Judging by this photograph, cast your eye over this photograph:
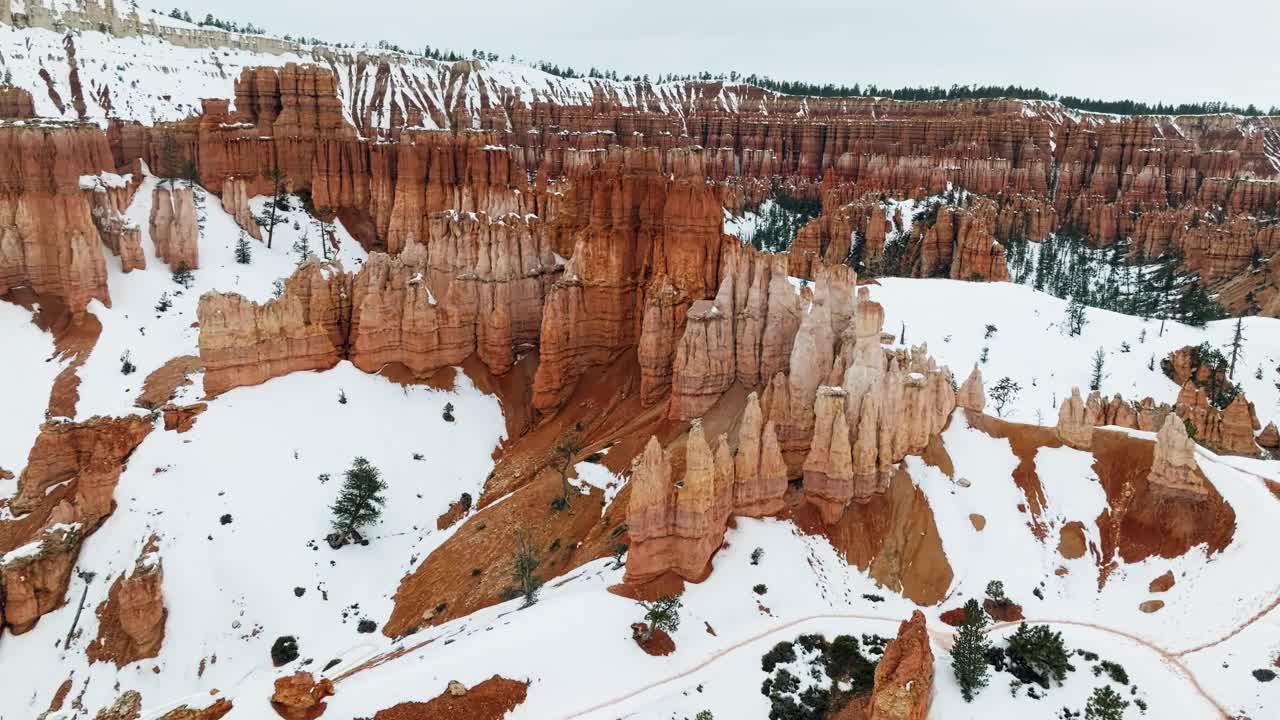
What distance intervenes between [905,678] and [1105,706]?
23.1ft

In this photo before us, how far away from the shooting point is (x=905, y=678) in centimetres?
2509

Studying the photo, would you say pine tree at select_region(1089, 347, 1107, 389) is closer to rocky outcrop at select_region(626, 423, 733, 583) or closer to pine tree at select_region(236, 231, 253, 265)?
rocky outcrop at select_region(626, 423, 733, 583)

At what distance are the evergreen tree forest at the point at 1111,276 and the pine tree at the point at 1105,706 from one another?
79.8 m

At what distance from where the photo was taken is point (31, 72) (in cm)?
13088

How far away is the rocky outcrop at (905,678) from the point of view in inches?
966

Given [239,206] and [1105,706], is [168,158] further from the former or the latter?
[1105,706]

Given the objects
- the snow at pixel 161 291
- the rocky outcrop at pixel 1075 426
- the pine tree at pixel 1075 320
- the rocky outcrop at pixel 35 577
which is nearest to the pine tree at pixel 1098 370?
the pine tree at pixel 1075 320

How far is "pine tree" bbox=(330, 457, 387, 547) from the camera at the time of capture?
A: 39188mm

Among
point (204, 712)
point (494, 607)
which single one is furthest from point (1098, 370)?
point (204, 712)

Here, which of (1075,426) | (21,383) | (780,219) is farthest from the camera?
(780,219)

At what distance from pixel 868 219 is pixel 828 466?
316 ft

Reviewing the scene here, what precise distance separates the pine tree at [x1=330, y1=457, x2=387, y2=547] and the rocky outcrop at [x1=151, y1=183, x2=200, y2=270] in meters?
37.6

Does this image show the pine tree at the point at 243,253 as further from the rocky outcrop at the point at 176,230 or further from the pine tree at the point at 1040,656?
the pine tree at the point at 1040,656

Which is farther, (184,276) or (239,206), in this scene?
(239,206)
